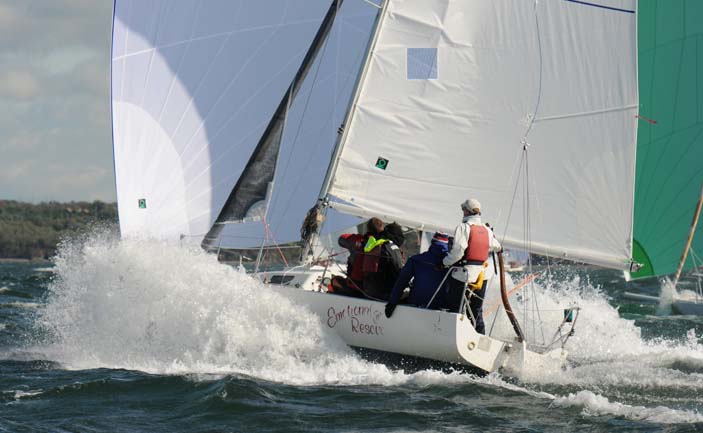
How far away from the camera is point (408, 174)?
8945 mm

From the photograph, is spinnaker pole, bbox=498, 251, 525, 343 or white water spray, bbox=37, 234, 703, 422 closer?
white water spray, bbox=37, 234, 703, 422

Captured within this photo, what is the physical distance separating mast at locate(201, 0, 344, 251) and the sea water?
1324 mm

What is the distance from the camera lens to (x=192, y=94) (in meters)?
10.7

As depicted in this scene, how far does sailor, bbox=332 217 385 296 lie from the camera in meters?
8.21

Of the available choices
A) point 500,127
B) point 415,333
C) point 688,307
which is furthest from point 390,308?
point 688,307

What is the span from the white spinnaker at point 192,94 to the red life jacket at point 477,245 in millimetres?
3507

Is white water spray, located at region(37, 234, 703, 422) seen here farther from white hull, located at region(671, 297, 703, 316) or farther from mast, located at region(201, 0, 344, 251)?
white hull, located at region(671, 297, 703, 316)

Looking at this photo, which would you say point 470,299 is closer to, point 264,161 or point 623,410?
point 623,410

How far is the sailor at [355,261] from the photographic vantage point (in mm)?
8211

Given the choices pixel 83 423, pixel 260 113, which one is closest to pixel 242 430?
pixel 83 423

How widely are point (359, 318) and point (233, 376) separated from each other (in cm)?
106

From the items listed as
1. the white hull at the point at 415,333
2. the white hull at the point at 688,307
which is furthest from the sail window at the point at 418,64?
the white hull at the point at 688,307

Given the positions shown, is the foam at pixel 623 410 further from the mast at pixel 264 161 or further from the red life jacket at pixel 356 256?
the mast at pixel 264 161

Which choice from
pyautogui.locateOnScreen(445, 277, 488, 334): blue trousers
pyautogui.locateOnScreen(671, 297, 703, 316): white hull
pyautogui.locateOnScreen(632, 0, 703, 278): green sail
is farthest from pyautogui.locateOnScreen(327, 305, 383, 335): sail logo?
pyautogui.locateOnScreen(671, 297, 703, 316): white hull
